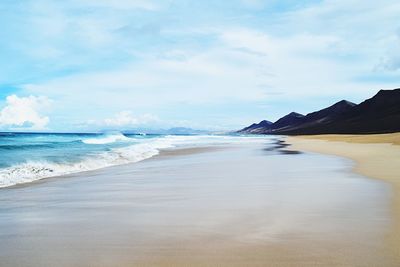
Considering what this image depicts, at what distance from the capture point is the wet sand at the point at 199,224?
489 cm

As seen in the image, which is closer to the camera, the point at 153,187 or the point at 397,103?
the point at 153,187

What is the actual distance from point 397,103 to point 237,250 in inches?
6369

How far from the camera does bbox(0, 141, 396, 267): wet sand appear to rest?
4887 millimetres

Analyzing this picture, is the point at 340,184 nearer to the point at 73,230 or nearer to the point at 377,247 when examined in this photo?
the point at 377,247

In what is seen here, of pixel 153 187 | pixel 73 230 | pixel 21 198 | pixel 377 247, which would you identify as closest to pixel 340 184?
pixel 153 187

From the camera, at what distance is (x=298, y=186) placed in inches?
422

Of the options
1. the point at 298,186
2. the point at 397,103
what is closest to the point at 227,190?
the point at 298,186

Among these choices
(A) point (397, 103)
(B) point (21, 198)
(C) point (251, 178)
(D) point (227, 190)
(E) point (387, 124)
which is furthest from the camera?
(A) point (397, 103)

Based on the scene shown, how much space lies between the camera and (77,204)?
8.64 metres

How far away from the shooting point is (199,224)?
6562 millimetres

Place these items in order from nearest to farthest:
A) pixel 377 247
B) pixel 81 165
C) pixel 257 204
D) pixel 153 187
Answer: pixel 377 247
pixel 257 204
pixel 153 187
pixel 81 165

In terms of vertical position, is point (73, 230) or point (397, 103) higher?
point (397, 103)

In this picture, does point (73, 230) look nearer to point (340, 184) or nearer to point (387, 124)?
point (340, 184)

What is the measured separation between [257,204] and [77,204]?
13.0 ft
